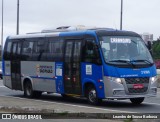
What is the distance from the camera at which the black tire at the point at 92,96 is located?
63.0ft

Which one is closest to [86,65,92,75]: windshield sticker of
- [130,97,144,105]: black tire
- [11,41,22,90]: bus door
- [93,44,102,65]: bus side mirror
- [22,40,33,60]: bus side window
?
[93,44,102,65]: bus side mirror

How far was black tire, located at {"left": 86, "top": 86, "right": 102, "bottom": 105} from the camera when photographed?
19188 millimetres

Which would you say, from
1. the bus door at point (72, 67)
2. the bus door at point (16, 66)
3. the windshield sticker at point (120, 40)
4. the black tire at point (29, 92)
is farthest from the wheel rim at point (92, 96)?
the bus door at point (16, 66)

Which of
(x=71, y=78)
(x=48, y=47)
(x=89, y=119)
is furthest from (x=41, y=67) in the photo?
(x=89, y=119)

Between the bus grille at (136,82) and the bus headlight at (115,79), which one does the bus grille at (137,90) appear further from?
the bus headlight at (115,79)

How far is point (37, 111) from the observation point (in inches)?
639

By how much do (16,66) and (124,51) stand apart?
699 cm

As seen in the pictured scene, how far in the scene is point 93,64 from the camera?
19141 millimetres

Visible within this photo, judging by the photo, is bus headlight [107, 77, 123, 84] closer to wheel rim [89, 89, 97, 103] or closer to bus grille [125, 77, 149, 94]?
bus grille [125, 77, 149, 94]

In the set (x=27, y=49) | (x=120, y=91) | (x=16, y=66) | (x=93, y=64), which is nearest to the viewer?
(x=120, y=91)

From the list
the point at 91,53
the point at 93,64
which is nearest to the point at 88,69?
the point at 93,64

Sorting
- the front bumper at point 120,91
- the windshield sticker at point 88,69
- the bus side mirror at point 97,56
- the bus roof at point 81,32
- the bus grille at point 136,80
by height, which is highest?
the bus roof at point 81,32

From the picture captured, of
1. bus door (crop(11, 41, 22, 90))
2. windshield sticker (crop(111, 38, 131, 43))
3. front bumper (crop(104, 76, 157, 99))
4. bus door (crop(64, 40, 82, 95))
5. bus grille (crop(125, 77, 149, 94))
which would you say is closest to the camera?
front bumper (crop(104, 76, 157, 99))

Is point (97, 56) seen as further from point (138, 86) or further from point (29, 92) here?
point (29, 92)
